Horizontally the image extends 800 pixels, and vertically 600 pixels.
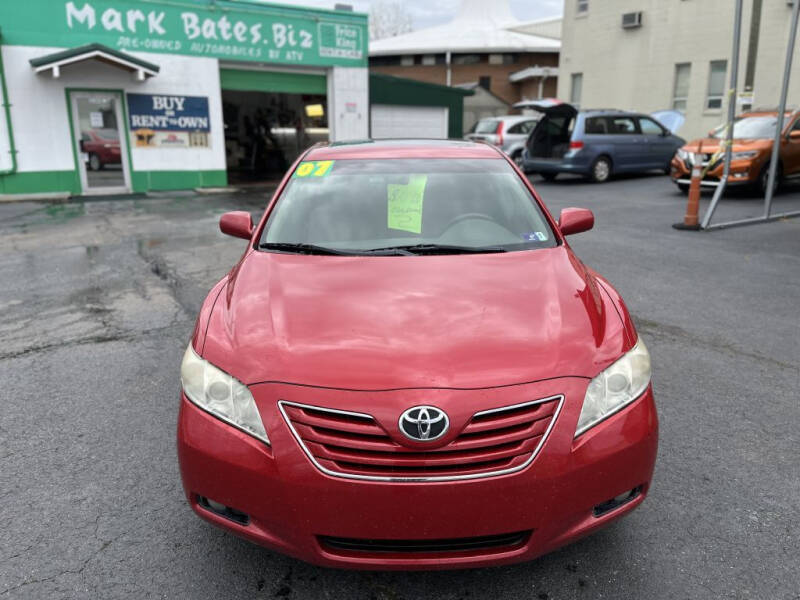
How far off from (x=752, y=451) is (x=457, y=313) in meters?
1.92

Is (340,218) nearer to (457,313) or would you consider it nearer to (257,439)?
(457,313)

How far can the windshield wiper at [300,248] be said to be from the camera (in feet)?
10.1

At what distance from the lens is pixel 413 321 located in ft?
7.93

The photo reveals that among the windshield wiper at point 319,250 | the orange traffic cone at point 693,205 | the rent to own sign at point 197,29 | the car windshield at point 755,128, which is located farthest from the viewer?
the rent to own sign at point 197,29

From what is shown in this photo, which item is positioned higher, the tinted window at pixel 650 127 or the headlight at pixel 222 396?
the tinted window at pixel 650 127

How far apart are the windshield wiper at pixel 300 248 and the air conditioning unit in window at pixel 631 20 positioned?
2312 cm

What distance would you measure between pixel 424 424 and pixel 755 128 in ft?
44.5

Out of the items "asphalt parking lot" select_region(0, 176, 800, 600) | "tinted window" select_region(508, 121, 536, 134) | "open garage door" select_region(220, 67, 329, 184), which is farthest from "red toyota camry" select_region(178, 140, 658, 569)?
"open garage door" select_region(220, 67, 329, 184)

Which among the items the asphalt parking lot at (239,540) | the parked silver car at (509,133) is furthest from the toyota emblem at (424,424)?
the parked silver car at (509,133)

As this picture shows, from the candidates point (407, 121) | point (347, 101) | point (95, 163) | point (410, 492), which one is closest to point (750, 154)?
point (347, 101)

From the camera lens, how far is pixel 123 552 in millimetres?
2504

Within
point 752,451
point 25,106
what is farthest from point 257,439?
point 25,106

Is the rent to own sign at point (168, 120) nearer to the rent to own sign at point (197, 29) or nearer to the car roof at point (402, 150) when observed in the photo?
the rent to own sign at point (197, 29)

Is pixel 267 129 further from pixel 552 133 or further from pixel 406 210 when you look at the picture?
pixel 406 210
